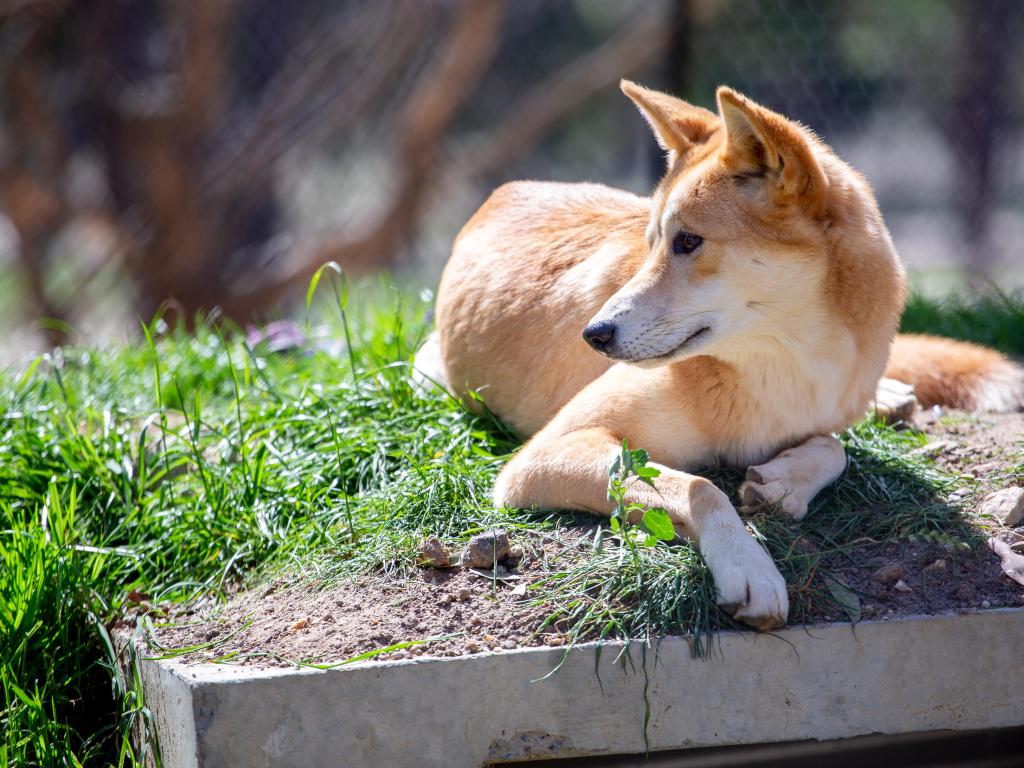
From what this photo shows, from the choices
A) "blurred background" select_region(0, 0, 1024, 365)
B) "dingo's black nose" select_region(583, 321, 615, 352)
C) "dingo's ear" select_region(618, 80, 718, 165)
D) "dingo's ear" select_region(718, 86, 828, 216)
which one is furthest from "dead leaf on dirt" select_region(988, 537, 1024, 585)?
"blurred background" select_region(0, 0, 1024, 365)

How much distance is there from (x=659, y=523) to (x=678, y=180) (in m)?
0.91

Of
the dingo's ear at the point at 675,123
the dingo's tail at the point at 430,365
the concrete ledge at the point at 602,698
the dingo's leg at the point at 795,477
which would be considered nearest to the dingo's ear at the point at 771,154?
the dingo's ear at the point at 675,123

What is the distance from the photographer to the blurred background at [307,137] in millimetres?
6727

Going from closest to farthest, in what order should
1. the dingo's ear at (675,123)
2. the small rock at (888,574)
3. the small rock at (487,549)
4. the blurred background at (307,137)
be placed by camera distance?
1. the small rock at (888,574)
2. the small rock at (487,549)
3. the dingo's ear at (675,123)
4. the blurred background at (307,137)

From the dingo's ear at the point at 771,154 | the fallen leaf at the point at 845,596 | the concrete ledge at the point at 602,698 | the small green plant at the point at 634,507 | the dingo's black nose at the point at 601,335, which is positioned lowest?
the concrete ledge at the point at 602,698

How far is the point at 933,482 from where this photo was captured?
8.73ft

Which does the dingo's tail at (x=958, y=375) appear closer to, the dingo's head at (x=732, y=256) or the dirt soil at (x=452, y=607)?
the dirt soil at (x=452, y=607)

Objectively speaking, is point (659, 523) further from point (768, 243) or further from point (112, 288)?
point (112, 288)

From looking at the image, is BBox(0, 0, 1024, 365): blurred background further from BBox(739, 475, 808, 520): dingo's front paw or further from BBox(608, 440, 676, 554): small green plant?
BBox(608, 440, 676, 554): small green plant

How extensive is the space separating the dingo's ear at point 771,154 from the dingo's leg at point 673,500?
27.0 inches

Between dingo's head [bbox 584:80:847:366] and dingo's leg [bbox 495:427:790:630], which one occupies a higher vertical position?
dingo's head [bbox 584:80:847:366]

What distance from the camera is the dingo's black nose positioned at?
93.0 inches

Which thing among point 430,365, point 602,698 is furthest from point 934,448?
point 430,365

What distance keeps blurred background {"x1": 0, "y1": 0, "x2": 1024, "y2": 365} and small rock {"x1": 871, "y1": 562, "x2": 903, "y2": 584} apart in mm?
4644
